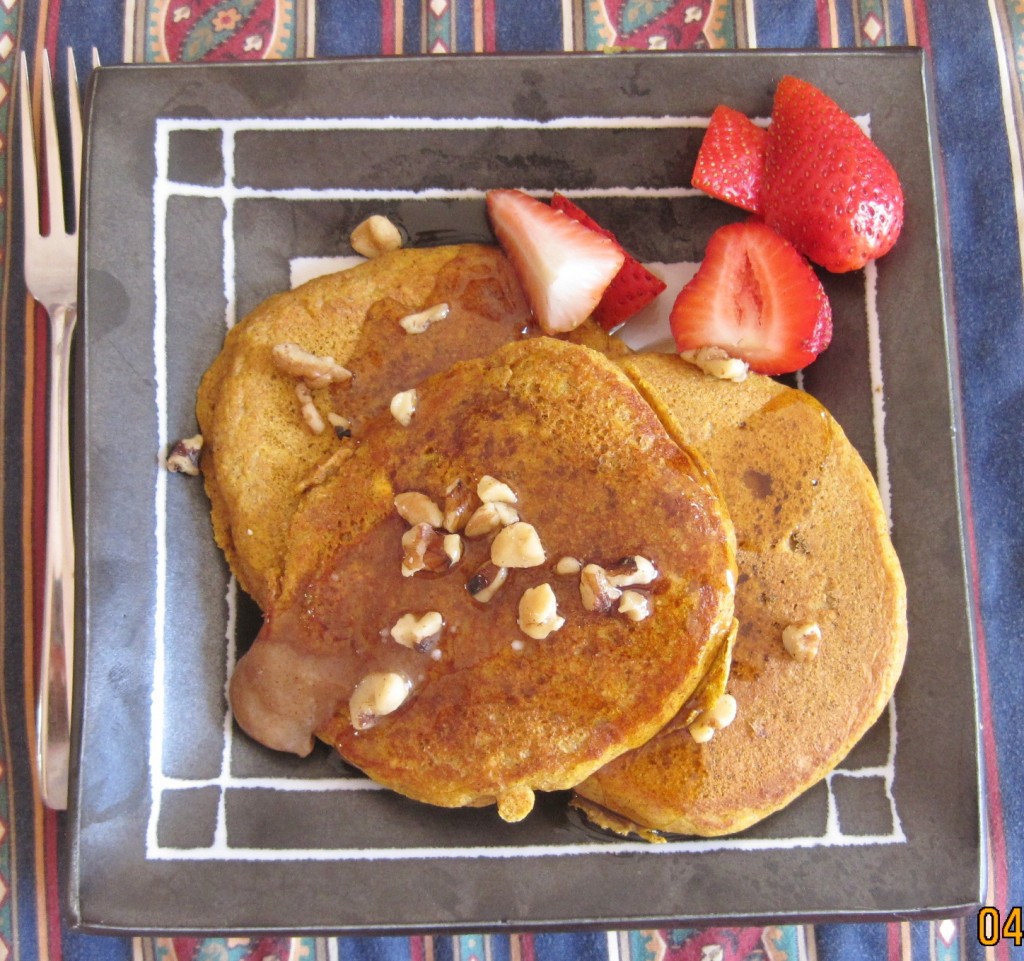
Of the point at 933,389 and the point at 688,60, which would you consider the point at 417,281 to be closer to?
the point at 688,60

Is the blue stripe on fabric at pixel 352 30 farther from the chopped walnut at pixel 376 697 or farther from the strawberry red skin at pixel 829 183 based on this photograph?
the chopped walnut at pixel 376 697

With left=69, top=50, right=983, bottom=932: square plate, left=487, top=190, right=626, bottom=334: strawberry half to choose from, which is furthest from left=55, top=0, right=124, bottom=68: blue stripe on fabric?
left=487, top=190, right=626, bottom=334: strawberry half

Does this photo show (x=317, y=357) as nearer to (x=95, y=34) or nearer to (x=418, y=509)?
(x=418, y=509)

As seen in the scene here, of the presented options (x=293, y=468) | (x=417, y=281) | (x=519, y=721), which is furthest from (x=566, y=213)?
(x=519, y=721)

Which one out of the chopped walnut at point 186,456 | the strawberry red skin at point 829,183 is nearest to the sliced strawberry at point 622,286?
the strawberry red skin at point 829,183

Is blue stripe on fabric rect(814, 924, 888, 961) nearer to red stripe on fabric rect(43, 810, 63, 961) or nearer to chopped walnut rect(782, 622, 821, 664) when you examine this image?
chopped walnut rect(782, 622, 821, 664)

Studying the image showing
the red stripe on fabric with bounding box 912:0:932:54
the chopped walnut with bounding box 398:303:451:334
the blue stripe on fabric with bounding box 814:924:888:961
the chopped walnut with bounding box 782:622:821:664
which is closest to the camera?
the chopped walnut with bounding box 782:622:821:664
